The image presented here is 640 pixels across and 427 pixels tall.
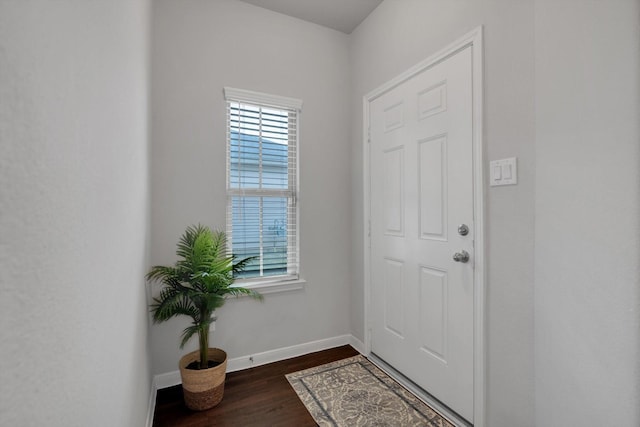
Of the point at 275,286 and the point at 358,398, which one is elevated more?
the point at 275,286

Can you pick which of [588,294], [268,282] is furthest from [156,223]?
[588,294]

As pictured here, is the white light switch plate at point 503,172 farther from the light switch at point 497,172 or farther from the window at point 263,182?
Answer: the window at point 263,182

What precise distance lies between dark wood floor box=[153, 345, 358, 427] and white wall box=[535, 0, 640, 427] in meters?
1.33

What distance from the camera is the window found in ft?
7.68

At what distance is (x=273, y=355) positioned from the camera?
2.41 m

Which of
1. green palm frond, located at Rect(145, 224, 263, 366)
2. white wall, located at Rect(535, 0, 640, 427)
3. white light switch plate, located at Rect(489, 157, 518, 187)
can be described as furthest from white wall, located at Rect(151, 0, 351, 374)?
white wall, located at Rect(535, 0, 640, 427)

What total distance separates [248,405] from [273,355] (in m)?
0.55

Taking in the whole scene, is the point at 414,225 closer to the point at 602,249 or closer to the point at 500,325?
the point at 500,325

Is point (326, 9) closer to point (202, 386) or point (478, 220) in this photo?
point (478, 220)

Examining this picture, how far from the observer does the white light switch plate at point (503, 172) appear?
4.61ft

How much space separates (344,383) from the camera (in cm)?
208

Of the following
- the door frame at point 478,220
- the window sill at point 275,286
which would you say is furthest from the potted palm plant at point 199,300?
the door frame at point 478,220

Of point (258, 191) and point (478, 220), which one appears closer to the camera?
point (478, 220)

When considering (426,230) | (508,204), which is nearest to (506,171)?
(508,204)
